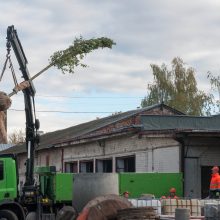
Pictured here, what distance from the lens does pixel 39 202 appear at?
69.6 feet

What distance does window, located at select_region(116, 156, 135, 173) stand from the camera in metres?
32.7

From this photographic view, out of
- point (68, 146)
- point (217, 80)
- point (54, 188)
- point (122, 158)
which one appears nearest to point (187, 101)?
point (217, 80)

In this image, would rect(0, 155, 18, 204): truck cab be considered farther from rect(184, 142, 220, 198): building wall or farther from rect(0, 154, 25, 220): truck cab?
rect(184, 142, 220, 198): building wall

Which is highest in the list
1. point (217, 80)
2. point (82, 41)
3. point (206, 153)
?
point (217, 80)

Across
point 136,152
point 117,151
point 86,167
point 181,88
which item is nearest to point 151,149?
point 136,152

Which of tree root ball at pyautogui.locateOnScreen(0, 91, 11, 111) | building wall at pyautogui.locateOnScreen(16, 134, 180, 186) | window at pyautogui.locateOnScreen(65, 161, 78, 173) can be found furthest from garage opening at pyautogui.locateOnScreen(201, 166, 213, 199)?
tree root ball at pyautogui.locateOnScreen(0, 91, 11, 111)

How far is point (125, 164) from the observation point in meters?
33.3

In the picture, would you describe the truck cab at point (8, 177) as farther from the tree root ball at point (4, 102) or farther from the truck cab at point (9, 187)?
the tree root ball at point (4, 102)

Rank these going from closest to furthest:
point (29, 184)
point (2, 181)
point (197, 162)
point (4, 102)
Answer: point (4, 102), point (2, 181), point (29, 184), point (197, 162)

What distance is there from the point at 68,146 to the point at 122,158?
6681 mm

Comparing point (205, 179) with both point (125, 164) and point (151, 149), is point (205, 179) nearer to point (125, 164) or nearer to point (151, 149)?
point (151, 149)

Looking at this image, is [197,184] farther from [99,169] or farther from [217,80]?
[217,80]

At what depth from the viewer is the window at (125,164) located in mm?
32691

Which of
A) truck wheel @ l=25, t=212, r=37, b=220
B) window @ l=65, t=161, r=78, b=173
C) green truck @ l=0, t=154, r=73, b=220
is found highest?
window @ l=65, t=161, r=78, b=173
